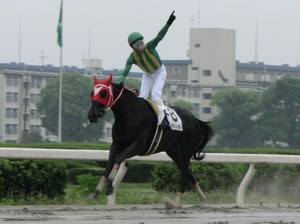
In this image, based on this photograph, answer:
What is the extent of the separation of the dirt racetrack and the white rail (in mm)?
588

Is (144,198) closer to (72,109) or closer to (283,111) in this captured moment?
(72,109)

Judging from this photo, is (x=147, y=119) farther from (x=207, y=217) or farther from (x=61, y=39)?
(x=61, y=39)

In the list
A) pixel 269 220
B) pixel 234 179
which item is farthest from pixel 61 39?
pixel 269 220

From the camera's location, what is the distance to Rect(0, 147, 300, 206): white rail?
39.0ft

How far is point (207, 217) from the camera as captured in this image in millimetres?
11055

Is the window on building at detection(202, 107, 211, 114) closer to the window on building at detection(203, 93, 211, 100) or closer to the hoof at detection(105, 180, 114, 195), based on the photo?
the window on building at detection(203, 93, 211, 100)

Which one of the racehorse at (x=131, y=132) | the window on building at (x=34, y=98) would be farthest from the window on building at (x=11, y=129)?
the racehorse at (x=131, y=132)

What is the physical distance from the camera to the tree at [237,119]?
8112cm

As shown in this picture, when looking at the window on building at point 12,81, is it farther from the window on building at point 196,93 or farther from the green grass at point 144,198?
the green grass at point 144,198

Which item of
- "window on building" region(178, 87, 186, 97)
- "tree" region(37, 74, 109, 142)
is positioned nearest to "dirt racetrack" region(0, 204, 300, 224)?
"tree" region(37, 74, 109, 142)

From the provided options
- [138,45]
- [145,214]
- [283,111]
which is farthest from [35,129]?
[145,214]

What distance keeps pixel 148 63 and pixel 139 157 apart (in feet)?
3.82

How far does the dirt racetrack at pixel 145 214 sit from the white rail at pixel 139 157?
1.93ft

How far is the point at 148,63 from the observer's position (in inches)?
497
